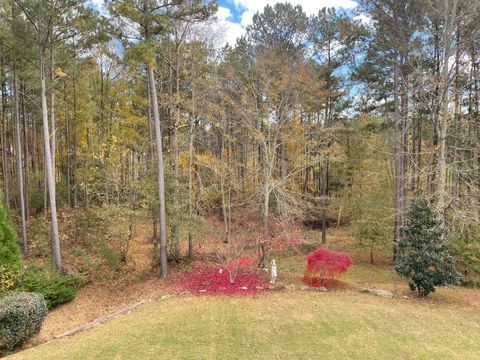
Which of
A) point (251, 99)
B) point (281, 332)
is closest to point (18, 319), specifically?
point (281, 332)

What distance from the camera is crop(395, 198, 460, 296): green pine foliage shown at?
9914 millimetres

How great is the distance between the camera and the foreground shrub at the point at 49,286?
1079 cm

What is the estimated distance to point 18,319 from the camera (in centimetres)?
708

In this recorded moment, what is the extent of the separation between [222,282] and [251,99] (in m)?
9.47

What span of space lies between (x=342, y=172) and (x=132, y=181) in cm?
1736

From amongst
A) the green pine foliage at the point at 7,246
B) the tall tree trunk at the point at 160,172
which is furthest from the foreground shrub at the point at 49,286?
the tall tree trunk at the point at 160,172

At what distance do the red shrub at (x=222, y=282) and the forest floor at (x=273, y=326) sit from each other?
51cm

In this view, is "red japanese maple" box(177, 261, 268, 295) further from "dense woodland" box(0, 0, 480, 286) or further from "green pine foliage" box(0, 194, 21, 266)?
"green pine foliage" box(0, 194, 21, 266)

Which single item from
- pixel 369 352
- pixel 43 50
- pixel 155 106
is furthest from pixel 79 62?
pixel 369 352

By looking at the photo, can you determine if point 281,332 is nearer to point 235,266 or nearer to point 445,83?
point 235,266

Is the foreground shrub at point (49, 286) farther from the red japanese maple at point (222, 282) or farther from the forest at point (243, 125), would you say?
the red japanese maple at point (222, 282)

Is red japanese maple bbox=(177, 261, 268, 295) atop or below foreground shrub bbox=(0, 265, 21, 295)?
below

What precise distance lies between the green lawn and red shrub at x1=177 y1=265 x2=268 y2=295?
2.72ft

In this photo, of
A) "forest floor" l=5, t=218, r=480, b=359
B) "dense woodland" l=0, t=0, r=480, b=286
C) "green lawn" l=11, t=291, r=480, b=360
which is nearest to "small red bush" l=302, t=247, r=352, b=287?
"forest floor" l=5, t=218, r=480, b=359
